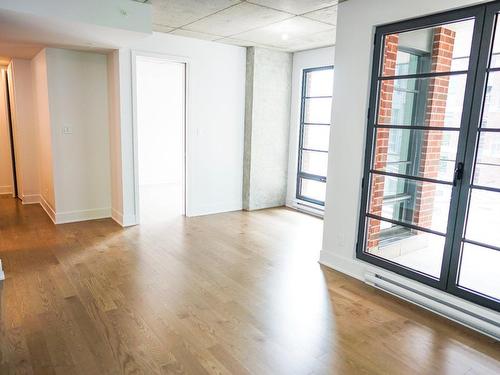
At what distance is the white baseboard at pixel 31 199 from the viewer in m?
6.20

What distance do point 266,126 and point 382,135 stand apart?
9.25ft

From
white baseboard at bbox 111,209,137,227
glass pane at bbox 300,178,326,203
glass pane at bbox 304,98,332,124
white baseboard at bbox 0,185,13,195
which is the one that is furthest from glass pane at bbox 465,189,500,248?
white baseboard at bbox 0,185,13,195

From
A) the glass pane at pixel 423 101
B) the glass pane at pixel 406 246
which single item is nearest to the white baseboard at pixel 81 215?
the glass pane at pixel 406 246

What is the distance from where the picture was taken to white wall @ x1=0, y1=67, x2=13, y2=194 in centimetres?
649

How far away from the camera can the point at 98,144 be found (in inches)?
206

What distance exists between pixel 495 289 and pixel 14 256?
14.8ft

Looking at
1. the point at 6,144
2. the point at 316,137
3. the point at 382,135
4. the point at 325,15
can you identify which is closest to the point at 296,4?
the point at 325,15

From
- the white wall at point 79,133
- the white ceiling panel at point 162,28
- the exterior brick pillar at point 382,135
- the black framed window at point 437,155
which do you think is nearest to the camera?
the black framed window at point 437,155

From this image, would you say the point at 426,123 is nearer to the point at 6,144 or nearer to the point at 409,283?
the point at 409,283

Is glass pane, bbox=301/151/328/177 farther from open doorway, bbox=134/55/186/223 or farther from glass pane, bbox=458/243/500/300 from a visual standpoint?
glass pane, bbox=458/243/500/300

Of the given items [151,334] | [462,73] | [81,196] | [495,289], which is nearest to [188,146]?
[81,196]

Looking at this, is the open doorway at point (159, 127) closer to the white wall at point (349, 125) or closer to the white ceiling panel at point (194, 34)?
the white ceiling panel at point (194, 34)

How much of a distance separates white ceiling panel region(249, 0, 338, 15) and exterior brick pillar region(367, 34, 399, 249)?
718 mm

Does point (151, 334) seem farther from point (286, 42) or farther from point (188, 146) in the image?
point (286, 42)
